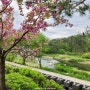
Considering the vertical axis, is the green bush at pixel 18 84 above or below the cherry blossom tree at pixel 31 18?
below

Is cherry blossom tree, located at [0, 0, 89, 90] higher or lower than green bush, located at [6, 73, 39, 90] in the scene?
higher

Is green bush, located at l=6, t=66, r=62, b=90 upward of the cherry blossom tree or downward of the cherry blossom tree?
downward

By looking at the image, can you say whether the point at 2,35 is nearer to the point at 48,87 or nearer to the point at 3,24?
the point at 3,24

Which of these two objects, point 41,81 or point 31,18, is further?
point 41,81

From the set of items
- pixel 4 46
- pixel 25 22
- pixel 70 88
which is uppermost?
pixel 25 22

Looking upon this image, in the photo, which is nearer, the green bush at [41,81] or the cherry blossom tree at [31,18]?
the cherry blossom tree at [31,18]

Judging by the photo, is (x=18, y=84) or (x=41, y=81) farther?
(x=41, y=81)

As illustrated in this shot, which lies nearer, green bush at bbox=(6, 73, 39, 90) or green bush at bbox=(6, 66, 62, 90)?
green bush at bbox=(6, 73, 39, 90)

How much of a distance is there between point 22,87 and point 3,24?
305 cm

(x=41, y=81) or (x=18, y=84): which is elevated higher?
(x=18, y=84)

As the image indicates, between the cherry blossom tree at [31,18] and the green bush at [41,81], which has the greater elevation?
the cherry blossom tree at [31,18]

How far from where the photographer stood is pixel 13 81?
14648 mm

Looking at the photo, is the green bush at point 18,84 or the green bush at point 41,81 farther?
the green bush at point 41,81

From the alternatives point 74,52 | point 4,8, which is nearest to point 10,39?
point 4,8
